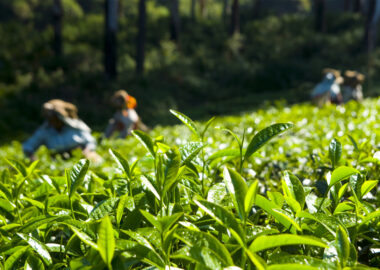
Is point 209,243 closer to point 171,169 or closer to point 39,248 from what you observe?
point 171,169

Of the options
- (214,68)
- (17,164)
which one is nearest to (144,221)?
(17,164)

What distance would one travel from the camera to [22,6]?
31.2m

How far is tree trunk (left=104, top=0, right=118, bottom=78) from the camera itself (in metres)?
17.3

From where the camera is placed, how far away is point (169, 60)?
21859 millimetres

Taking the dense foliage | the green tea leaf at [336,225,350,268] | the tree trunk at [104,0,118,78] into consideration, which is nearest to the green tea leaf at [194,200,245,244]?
the dense foliage

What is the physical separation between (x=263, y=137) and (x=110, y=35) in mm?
17041

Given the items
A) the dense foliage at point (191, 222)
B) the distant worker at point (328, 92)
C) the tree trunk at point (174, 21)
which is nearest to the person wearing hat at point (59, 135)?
the dense foliage at point (191, 222)

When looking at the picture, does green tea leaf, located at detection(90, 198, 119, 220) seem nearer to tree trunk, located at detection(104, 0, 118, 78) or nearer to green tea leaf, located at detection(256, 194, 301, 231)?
green tea leaf, located at detection(256, 194, 301, 231)

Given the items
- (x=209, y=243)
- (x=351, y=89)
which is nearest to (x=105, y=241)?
(x=209, y=243)

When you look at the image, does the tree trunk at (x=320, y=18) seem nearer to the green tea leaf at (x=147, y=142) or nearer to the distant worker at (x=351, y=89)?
the distant worker at (x=351, y=89)

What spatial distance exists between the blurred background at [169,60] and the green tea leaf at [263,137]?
13.4m

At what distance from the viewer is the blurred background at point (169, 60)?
54.7 ft

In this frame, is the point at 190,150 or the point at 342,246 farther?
the point at 190,150

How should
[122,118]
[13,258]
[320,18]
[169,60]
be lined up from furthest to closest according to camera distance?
1. [320,18]
2. [169,60]
3. [122,118]
4. [13,258]
